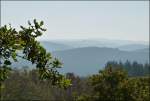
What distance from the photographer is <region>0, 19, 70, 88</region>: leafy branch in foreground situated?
24.4 feet

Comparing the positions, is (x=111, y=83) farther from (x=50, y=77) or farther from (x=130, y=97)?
(x=50, y=77)

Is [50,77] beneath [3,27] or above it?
beneath

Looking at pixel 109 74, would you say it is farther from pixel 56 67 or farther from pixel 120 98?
pixel 56 67

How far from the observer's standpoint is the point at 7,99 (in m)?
108

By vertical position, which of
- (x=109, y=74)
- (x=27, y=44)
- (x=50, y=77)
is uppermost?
(x=109, y=74)

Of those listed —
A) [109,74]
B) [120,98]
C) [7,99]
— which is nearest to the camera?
[120,98]

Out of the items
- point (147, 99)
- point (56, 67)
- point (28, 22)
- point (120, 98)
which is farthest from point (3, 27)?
point (147, 99)

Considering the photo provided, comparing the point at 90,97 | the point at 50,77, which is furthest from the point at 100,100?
the point at 50,77

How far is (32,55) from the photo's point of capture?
7621 millimetres

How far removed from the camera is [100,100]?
105ft

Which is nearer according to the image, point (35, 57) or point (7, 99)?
point (35, 57)

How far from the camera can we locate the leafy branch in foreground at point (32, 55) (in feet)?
24.4

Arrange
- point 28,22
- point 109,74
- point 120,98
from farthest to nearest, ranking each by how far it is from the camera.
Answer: point 109,74 → point 120,98 → point 28,22

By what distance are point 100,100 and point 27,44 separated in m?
24.9
